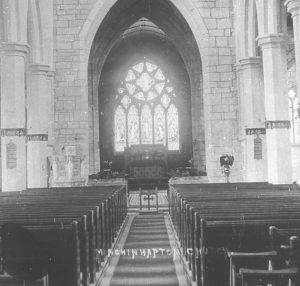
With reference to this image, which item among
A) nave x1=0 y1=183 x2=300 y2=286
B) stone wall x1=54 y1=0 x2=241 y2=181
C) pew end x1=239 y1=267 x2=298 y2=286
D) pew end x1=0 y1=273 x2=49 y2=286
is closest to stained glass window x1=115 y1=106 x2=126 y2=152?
A: stone wall x1=54 y1=0 x2=241 y2=181

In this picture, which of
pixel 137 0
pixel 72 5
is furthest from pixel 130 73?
pixel 72 5

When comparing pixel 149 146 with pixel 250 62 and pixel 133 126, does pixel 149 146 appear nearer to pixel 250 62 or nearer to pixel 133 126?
pixel 133 126

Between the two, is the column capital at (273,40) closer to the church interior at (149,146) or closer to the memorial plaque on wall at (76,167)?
the church interior at (149,146)

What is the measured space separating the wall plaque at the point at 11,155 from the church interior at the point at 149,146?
0.02 metres

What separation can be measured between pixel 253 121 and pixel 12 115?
20.9 feet

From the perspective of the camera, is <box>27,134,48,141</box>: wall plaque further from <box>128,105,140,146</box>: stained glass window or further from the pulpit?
<box>128,105,140,146</box>: stained glass window

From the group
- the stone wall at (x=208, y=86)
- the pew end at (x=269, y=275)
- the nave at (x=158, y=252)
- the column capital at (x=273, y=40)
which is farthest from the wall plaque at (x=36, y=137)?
the pew end at (x=269, y=275)

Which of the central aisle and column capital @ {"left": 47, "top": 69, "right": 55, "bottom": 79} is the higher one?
column capital @ {"left": 47, "top": 69, "right": 55, "bottom": 79}

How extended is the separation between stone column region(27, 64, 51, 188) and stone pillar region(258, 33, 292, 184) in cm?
591

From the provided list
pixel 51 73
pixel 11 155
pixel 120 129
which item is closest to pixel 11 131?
pixel 11 155

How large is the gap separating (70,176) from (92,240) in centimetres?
885

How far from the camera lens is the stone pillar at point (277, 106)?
35.2 ft

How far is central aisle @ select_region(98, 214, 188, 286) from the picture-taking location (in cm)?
535

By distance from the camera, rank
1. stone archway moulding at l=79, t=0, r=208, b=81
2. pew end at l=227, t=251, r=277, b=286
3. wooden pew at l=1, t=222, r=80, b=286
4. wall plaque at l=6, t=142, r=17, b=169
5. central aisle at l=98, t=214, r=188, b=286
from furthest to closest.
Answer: stone archway moulding at l=79, t=0, r=208, b=81
wall plaque at l=6, t=142, r=17, b=169
central aisle at l=98, t=214, r=188, b=286
wooden pew at l=1, t=222, r=80, b=286
pew end at l=227, t=251, r=277, b=286
